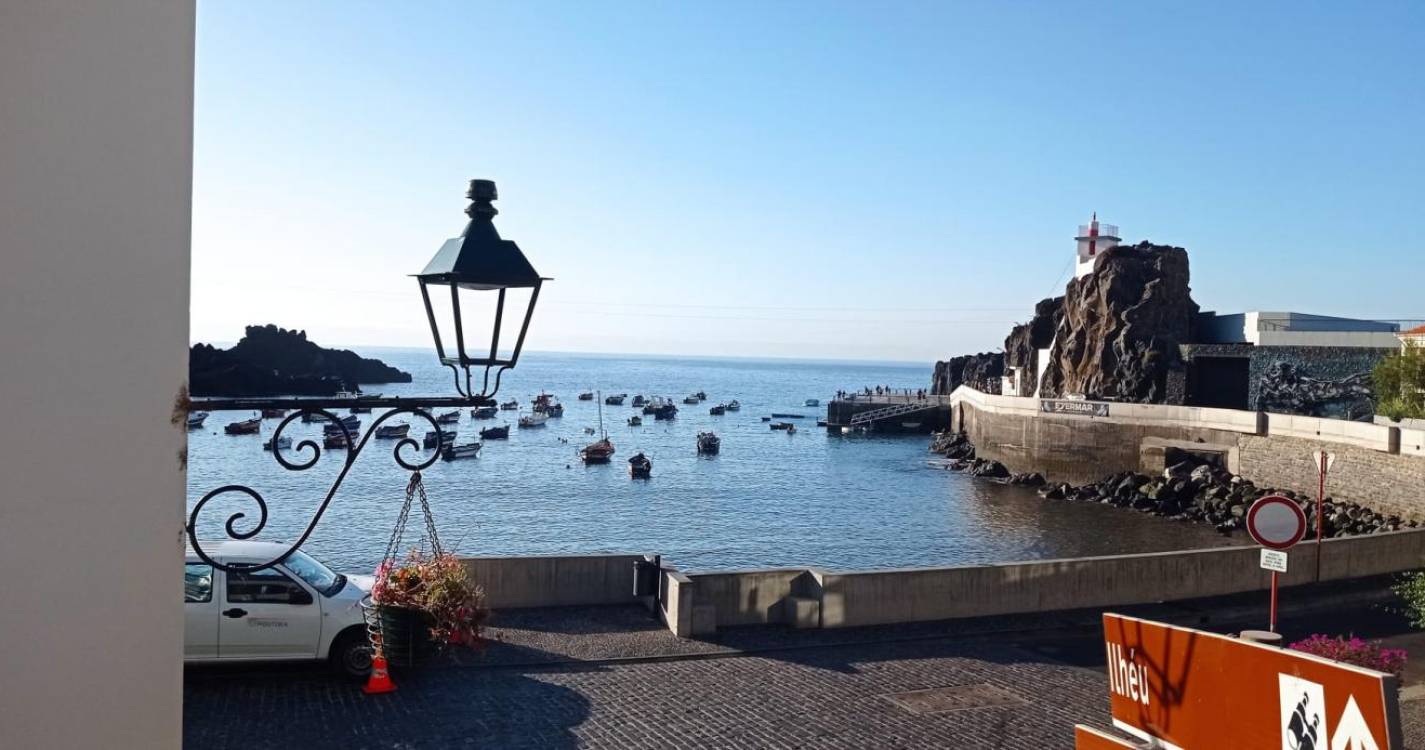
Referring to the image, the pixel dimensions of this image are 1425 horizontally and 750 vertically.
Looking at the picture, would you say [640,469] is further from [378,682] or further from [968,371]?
[968,371]

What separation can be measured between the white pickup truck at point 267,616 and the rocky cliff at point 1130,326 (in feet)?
192

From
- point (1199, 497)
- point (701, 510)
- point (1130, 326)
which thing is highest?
point (1130, 326)

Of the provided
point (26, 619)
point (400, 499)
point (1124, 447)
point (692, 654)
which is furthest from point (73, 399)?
point (1124, 447)

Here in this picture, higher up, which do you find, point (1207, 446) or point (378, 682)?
point (1207, 446)

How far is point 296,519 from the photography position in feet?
144

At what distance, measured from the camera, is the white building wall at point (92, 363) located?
2.25 meters

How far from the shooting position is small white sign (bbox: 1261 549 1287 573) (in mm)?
12250

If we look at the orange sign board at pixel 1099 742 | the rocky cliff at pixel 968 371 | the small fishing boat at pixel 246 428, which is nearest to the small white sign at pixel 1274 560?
the orange sign board at pixel 1099 742

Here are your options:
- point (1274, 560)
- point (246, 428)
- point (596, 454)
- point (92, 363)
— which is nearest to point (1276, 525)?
point (1274, 560)

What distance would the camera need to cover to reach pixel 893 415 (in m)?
99.6

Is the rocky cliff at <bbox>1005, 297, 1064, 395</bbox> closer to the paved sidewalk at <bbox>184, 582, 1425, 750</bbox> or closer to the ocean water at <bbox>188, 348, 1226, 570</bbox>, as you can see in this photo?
the ocean water at <bbox>188, 348, 1226, 570</bbox>

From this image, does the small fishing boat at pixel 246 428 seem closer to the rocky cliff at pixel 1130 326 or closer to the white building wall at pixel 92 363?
the rocky cliff at pixel 1130 326

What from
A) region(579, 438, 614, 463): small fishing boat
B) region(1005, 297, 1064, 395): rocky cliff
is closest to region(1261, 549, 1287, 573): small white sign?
region(579, 438, 614, 463): small fishing boat

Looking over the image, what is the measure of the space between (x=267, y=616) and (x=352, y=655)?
101 cm
